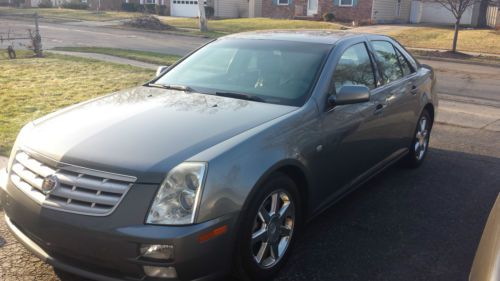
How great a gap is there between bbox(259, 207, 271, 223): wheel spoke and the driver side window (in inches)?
53.9

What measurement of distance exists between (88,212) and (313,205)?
1.72 meters

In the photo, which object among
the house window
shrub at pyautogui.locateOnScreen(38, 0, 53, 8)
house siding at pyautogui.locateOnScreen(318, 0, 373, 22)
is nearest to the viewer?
house siding at pyautogui.locateOnScreen(318, 0, 373, 22)

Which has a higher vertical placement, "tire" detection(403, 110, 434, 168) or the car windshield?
the car windshield

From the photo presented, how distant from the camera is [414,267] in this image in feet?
12.3

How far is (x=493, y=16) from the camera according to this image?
103 ft

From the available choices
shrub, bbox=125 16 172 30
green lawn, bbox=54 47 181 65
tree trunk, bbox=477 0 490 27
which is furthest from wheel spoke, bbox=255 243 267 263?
tree trunk, bbox=477 0 490 27

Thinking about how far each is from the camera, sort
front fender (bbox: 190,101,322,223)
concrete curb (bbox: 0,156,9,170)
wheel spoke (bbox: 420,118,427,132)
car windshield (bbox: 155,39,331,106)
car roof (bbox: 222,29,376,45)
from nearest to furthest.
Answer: front fender (bbox: 190,101,322,223), car windshield (bbox: 155,39,331,106), car roof (bbox: 222,29,376,45), concrete curb (bbox: 0,156,9,170), wheel spoke (bbox: 420,118,427,132)

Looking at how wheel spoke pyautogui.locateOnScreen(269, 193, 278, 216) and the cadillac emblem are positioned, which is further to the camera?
wheel spoke pyautogui.locateOnScreen(269, 193, 278, 216)

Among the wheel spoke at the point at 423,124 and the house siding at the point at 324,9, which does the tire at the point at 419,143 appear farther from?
the house siding at the point at 324,9

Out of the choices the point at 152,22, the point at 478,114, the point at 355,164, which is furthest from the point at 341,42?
the point at 152,22

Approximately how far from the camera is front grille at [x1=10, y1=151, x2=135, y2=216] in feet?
9.44

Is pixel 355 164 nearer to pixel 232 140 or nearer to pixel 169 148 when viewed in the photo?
pixel 232 140

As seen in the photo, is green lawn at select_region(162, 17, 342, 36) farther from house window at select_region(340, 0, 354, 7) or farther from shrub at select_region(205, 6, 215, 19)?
shrub at select_region(205, 6, 215, 19)

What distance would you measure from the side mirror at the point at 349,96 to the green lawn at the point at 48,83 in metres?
3.79
